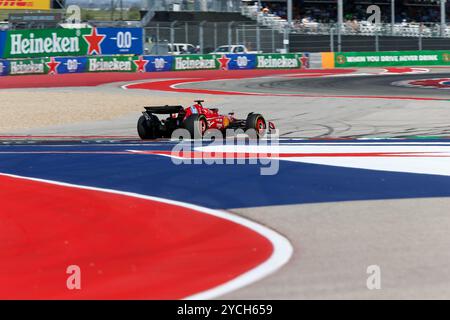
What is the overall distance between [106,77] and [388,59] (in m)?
16.3

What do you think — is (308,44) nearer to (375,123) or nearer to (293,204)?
(375,123)

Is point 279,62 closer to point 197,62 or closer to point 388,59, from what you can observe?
point 197,62

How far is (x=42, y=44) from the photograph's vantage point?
4519cm

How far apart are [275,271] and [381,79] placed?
31909 mm

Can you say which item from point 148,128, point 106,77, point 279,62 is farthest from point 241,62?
point 148,128

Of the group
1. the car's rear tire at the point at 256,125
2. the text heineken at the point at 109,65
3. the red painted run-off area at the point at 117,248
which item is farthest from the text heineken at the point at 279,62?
the red painted run-off area at the point at 117,248

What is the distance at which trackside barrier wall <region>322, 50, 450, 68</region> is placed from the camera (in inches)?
1907

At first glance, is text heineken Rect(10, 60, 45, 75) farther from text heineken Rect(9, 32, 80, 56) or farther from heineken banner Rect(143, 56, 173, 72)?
heineken banner Rect(143, 56, 173, 72)

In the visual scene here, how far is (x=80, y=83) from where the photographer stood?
122 ft

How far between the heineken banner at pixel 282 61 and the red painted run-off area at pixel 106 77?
1.06 metres

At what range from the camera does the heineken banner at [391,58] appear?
48.6 m

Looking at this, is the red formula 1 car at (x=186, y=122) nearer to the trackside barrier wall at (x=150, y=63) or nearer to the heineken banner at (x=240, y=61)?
the trackside barrier wall at (x=150, y=63)

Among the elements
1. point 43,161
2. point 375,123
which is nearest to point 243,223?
point 43,161

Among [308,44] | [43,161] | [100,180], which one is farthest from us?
[308,44]
